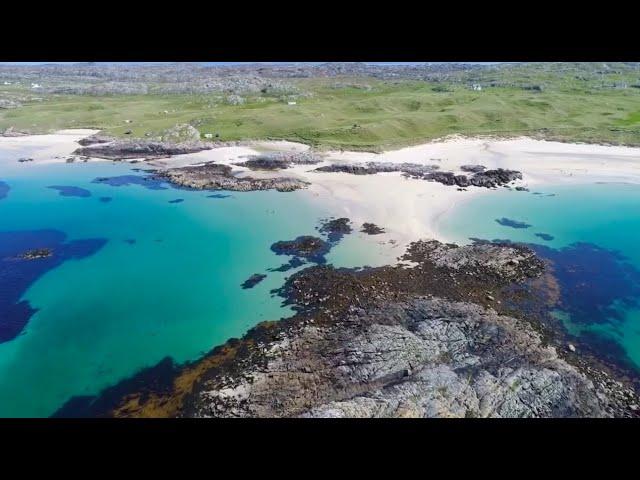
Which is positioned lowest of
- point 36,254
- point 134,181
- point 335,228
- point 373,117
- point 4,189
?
point 36,254

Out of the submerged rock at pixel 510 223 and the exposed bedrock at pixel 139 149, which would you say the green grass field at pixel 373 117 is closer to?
the exposed bedrock at pixel 139 149

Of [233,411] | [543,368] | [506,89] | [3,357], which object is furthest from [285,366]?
[506,89]

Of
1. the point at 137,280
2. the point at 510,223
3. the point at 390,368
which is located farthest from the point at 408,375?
the point at 510,223

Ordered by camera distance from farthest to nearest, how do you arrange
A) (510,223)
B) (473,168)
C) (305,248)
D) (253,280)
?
(473,168) → (510,223) → (305,248) → (253,280)

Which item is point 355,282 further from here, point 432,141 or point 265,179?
point 432,141

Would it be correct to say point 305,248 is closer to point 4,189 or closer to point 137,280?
point 137,280

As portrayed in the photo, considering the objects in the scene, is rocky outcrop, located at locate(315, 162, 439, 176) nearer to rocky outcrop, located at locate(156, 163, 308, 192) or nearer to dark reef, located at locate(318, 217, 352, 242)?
rocky outcrop, located at locate(156, 163, 308, 192)
